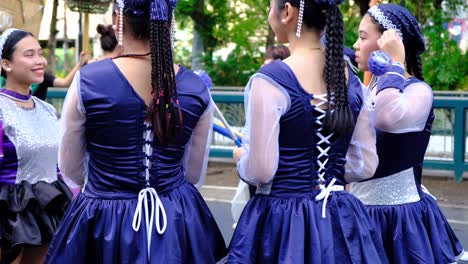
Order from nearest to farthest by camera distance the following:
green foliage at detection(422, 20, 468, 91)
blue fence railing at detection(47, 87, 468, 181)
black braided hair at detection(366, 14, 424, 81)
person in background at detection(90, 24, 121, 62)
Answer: black braided hair at detection(366, 14, 424, 81), person in background at detection(90, 24, 121, 62), blue fence railing at detection(47, 87, 468, 181), green foliage at detection(422, 20, 468, 91)

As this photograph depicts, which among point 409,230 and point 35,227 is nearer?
point 409,230

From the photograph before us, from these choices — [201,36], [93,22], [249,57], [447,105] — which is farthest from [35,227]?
[93,22]

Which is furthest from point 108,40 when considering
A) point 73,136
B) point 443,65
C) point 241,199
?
point 443,65

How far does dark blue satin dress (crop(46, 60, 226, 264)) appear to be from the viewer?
2.96 meters

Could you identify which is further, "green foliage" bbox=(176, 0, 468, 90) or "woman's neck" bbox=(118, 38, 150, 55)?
"green foliage" bbox=(176, 0, 468, 90)

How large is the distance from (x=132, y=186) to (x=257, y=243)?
22.9 inches

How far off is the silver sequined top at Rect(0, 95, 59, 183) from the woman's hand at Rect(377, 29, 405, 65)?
1.96 meters

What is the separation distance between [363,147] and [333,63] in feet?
1.43

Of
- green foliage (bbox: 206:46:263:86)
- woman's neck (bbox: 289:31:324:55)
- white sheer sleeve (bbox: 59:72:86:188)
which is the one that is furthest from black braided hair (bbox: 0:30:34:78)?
green foliage (bbox: 206:46:263:86)

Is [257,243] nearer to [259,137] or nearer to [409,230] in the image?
[259,137]

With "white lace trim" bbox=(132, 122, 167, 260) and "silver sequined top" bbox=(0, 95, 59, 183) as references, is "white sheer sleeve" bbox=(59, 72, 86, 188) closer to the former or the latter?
"white lace trim" bbox=(132, 122, 167, 260)

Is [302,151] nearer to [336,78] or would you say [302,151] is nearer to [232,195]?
[336,78]

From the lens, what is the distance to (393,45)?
142 inches

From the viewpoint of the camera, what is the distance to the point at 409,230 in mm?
3631
